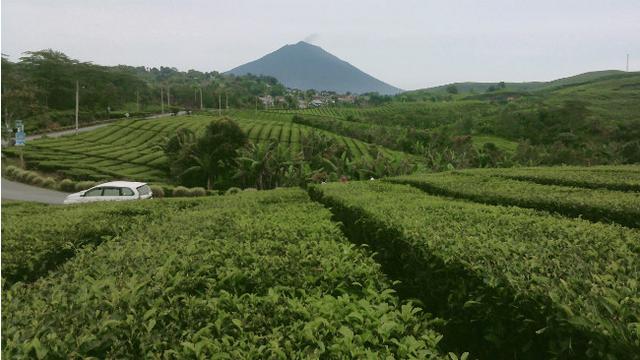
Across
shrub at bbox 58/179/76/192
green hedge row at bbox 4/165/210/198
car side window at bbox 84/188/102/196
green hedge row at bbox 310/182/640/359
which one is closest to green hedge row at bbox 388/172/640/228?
green hedge row at bbox 310/182/640/359

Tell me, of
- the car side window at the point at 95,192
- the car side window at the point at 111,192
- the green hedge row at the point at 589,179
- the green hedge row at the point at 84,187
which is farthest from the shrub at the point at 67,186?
the green hedge row at the point at 589,179

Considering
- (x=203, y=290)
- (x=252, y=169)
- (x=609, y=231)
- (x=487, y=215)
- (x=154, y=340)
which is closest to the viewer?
(x=154, y=340)

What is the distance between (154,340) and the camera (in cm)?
342

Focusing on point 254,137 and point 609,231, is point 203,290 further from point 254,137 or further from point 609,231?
point 254,137

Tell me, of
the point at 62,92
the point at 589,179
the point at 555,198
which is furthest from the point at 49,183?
the point at 62,92

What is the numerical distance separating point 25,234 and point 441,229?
21.7ft

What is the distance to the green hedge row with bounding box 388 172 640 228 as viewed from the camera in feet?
30.3

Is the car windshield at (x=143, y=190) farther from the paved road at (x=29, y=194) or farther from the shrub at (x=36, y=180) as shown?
the shrub at (x=36, y=180)

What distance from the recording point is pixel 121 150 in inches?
1999

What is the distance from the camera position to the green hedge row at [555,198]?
9.23m

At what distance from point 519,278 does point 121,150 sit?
5279 centimetres

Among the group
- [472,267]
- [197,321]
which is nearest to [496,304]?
[472,267]

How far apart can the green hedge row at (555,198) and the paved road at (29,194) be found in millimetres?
25229

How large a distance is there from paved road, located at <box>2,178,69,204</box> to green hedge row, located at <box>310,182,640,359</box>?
89.7 ft
